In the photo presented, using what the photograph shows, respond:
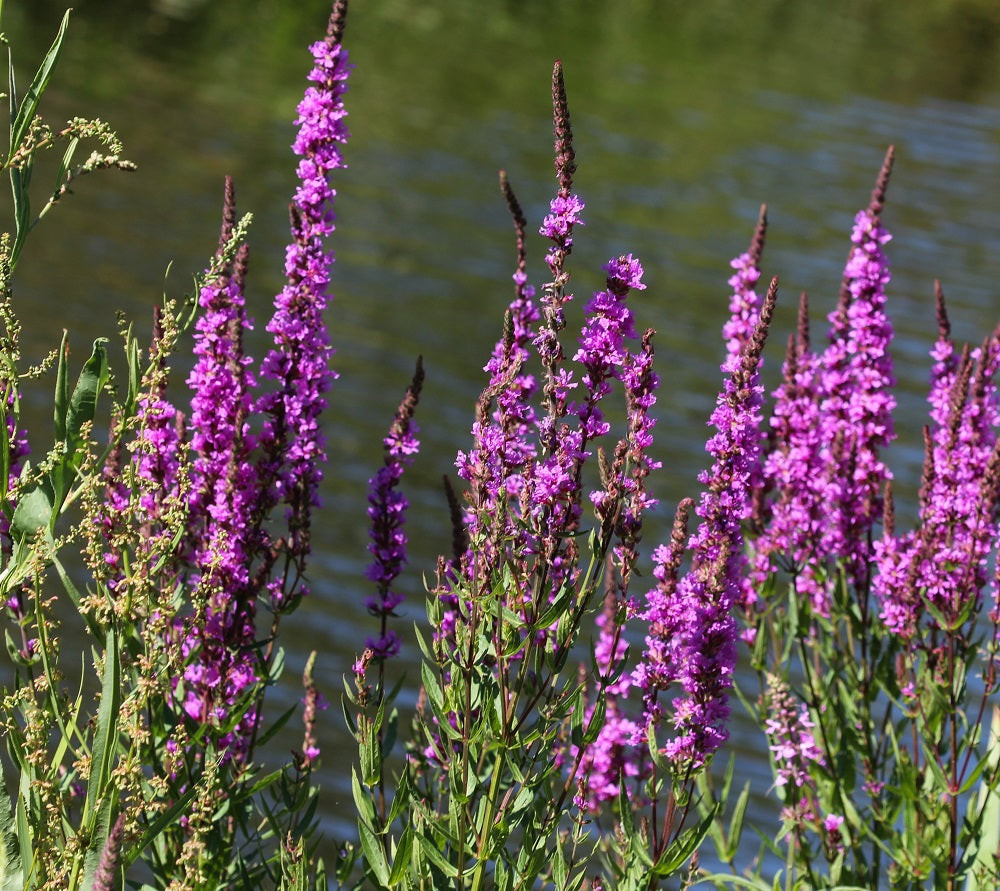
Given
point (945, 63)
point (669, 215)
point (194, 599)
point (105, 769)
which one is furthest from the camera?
point (945, 63)

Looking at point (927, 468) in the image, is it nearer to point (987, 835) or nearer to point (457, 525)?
point (987, 835)

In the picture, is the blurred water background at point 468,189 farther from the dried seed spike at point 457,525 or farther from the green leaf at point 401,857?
the green leaf at point 401,857

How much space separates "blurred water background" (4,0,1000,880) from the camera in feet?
46.2

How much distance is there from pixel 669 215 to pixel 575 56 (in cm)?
1033

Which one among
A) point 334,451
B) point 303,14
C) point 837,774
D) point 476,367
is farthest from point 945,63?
point 837,774

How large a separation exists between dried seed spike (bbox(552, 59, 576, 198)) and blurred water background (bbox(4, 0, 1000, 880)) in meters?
6.21

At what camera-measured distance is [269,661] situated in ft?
15.2

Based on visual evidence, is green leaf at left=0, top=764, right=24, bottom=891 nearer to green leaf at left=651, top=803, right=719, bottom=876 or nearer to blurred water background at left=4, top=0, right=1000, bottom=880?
green leaf at left=651, top=803, right=719, bottom=876

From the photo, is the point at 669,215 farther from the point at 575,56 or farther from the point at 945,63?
the point at 945,63

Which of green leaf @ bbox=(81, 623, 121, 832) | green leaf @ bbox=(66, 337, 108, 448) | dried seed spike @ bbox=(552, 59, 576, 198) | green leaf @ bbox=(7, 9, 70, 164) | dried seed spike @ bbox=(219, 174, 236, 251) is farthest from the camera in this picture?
dried seed spike @ bbox=(219, 174, 236, 251)

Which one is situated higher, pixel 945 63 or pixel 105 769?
pixel 945 63

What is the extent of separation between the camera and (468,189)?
2114cm

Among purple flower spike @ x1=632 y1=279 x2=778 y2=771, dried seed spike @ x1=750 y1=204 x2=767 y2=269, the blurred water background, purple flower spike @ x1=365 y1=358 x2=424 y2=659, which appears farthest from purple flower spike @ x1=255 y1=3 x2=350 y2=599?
the blurred water background

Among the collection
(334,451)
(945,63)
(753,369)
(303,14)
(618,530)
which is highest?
(945,63)
